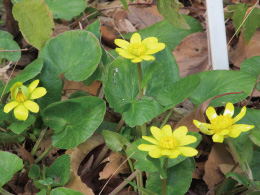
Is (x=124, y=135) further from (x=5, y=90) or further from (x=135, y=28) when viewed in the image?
(x=135, y=28)

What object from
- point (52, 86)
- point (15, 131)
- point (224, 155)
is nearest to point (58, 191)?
point (15, 131)

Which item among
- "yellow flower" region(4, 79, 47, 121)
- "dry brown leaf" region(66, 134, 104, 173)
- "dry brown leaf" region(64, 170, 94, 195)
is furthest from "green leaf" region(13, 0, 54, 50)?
"dry brown leaf" region(64, 170, 94, 195)

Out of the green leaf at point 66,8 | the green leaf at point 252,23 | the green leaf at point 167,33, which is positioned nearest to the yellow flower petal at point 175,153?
the green leaf at point 252,23

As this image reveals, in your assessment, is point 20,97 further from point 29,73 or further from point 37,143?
point 37,143

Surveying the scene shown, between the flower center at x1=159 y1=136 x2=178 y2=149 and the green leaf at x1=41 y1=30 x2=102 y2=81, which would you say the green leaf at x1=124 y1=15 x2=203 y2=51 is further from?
the flower center at x1=159 y1=136 x2=178 y2=149

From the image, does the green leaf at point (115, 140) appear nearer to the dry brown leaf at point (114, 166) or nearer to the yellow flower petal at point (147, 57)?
the dry brown leaf at point (114, 166)

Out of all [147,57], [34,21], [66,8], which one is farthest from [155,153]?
[66,8]
